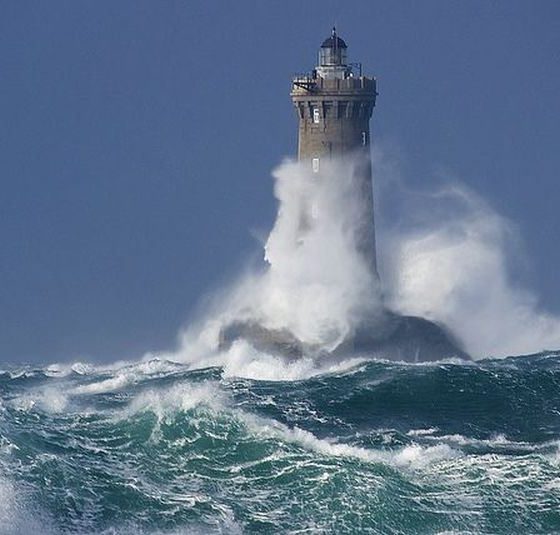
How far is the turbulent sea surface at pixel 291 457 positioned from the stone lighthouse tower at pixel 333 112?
14.4 m

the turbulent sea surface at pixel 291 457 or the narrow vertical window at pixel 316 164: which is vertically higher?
the narrow vertical window at pixel 316 164

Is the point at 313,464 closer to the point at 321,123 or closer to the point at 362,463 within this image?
the point at 362,463

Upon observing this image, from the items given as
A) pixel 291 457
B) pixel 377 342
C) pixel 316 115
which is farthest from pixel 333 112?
pixel 291 457

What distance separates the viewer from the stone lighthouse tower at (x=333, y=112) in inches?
3632

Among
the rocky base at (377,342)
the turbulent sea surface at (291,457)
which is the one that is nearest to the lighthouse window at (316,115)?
the rocky base at (377,342)

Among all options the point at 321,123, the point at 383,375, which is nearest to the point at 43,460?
the point at 383,375

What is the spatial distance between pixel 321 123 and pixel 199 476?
3000 centimetres

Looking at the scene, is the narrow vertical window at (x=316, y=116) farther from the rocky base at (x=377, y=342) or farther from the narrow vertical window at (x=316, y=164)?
the rocky base at (x=377, y=342)

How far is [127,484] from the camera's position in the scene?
209ft

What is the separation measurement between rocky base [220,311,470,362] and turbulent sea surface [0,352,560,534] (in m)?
11.5

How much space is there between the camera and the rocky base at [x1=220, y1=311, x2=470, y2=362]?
92.4m

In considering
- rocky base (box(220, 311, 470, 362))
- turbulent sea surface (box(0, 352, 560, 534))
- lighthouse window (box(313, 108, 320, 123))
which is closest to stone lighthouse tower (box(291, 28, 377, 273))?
lighthouse window (box(313, 108, 320, 123))

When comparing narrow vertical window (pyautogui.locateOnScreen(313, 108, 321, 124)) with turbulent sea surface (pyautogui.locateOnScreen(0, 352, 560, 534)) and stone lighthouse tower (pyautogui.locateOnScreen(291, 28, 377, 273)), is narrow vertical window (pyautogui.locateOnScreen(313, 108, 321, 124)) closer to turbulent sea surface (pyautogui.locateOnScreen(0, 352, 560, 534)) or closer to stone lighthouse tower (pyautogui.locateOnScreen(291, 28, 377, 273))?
stone lighthouse tower (pyautogui.locateOnScreen(291, 28, 377, 273))

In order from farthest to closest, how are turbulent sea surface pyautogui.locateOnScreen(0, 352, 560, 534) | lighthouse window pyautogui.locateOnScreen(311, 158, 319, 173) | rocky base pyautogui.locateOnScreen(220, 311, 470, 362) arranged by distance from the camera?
lighthouse window pyautogui.locateOnScreen(311, 158, 319, 173) → rocky base pyautogui.locateOnScreen(220, 311, 470, 362) → turbulent sea surface pyautogui.locateOnScreen(0, 352, 560, 534)
